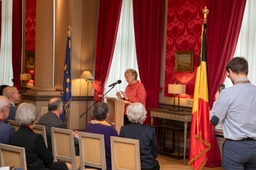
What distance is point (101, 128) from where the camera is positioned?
4.29 meters

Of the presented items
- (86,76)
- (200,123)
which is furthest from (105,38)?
(200,123)

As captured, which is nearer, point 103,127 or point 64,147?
point 103,127

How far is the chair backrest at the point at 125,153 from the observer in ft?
12.2

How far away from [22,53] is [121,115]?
7.06m

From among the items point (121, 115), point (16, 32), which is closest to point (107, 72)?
point (121, 115)

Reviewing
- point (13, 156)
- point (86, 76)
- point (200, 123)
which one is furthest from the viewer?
point (86, 76)

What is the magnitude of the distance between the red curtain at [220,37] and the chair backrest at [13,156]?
4.14 m

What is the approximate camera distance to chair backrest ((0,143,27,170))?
3332mm

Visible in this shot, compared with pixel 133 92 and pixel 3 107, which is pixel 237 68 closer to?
pixel 3 107

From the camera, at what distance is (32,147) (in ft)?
11.9

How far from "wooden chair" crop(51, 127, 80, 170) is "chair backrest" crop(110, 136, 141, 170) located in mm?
682

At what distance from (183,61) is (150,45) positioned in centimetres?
97

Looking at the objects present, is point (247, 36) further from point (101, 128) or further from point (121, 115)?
point (101, 128)

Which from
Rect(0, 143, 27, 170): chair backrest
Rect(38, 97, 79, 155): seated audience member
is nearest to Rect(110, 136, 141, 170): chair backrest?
Rect(0, 143, 27, 170): chair backrest
